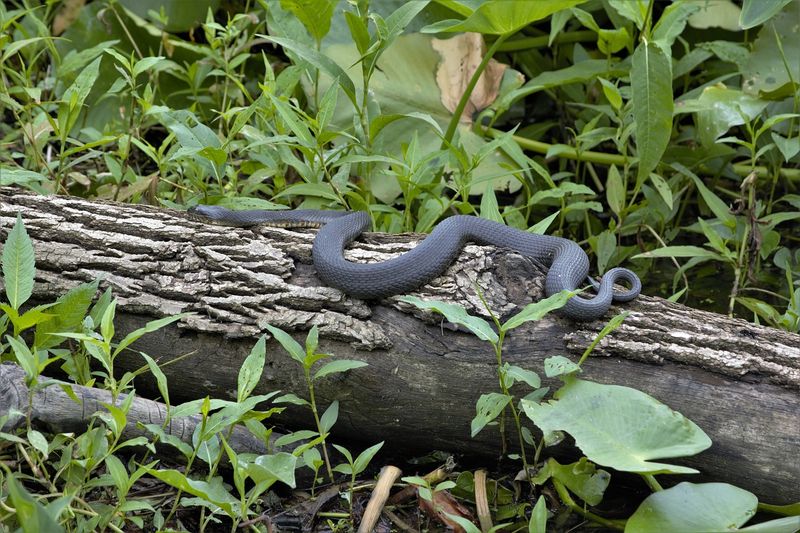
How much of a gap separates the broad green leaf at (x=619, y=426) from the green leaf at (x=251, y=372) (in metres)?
1.03

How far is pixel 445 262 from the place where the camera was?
13.1 ft

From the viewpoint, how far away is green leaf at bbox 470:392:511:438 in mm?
3238

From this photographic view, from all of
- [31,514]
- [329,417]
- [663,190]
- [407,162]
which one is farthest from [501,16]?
[31,514]

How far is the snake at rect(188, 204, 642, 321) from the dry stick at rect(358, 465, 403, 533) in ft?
2.65

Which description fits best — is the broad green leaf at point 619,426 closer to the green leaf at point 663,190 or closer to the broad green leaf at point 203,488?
the broad green leaf at point 203,488

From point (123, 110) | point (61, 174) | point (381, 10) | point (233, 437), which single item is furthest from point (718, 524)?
point (123, 110)

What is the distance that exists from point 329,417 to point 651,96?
8.67 feet

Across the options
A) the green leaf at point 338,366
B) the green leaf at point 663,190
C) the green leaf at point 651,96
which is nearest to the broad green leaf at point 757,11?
the green leaf at point 651,96

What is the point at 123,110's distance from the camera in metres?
6.36

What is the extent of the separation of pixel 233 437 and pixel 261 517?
0.41m

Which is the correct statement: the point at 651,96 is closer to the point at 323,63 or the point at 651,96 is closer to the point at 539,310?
the point at 323,63

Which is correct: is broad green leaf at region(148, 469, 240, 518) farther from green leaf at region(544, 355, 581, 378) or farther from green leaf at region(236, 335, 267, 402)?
green leaf at region(544, 355, 581, 378)

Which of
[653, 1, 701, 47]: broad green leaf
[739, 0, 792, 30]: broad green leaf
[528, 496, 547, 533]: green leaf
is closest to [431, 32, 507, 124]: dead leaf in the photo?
[653, 1, 701, 47]: broad green leaf

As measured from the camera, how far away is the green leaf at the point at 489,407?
3238 millimetres
